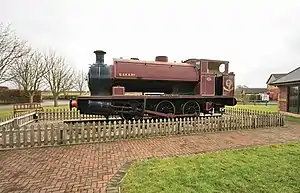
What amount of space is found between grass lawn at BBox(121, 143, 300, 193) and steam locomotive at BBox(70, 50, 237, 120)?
16.6 feet

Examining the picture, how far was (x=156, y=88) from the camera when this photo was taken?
1215cm

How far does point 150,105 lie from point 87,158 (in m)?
5.72

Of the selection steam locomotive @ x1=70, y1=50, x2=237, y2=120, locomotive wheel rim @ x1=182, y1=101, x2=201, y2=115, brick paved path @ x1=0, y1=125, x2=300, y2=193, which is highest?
steam locomotive @ x1=70, y1=50, x2=237, y2=120

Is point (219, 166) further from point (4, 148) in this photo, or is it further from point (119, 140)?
point (4, 148)

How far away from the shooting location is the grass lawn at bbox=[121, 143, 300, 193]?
4371mm

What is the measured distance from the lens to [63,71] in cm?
3322

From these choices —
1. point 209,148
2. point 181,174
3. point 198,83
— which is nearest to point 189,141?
point 209,148

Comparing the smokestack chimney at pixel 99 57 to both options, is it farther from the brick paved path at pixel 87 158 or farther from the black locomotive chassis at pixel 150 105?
the brick paved path at pixel 87 158

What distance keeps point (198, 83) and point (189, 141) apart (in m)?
4.56

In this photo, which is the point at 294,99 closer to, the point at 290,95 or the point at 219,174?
the point at 290,95

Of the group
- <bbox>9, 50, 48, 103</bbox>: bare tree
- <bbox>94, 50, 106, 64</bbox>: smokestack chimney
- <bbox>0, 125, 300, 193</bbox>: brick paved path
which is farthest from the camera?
<bbox>9, 50, 48, 103</bbox>: bare tree

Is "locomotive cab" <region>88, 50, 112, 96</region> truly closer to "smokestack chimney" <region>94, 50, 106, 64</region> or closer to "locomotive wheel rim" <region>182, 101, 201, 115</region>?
"smokestack chimney" <region>94, 50, 106, 64</region>

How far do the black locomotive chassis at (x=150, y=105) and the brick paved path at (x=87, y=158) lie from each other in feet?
8.24

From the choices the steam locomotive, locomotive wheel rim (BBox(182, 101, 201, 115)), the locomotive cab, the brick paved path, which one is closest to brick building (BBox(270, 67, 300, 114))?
the steam locomotive
